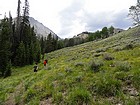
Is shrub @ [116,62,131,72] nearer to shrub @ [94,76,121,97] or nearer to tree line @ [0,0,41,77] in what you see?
shrub @ [94,76,121,97]

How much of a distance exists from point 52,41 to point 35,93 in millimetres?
91942

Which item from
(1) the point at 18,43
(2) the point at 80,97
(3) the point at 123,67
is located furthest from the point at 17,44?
(2) the point at 80,97

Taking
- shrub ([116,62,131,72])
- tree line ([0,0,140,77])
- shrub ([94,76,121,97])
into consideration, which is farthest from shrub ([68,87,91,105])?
tree line ([0,0,140,77])

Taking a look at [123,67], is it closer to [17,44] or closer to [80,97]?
[80,97]

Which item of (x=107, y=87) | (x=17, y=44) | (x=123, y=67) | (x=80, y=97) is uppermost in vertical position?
(x=17, y=44)

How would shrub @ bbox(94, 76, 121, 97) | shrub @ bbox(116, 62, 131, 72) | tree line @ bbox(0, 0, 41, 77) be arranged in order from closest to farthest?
shrub @ bbox(94, 76, 121, 97), shrub @ bbox(116, 62, 131, 72), tree line @ bbox(0, 0, 41, 77)

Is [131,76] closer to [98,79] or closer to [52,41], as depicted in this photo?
[98,79]

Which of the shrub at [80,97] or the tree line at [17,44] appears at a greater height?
the tree line at [17,44]

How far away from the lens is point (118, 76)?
1035 cm

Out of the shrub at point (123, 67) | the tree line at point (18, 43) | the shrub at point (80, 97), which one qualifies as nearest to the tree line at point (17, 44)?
the tree line at point (18, 43)

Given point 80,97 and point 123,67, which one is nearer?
point 80,97

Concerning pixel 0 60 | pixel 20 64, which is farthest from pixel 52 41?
pixel 0 60

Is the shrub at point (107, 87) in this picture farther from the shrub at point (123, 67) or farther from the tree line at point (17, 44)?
the tree line at point (17, 44)

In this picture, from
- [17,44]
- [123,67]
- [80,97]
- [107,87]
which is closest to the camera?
[80,97]
